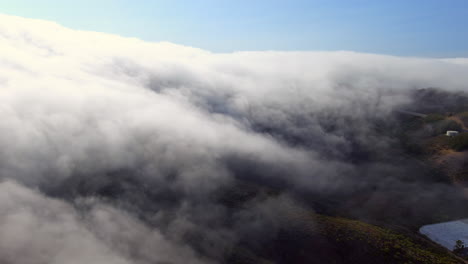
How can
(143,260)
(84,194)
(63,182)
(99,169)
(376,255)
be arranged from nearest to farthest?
(143,260) → (376,255) → (84,194) → (63,182) → (99,169)

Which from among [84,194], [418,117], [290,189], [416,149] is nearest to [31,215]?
[84,194]

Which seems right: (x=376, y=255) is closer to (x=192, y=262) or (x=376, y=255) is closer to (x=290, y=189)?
(x=192, y=262)

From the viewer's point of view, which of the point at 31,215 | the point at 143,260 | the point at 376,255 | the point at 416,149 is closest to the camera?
the point at 143,260

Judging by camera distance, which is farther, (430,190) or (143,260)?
(430,190)

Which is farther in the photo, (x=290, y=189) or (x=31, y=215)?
(x=290, y=189)

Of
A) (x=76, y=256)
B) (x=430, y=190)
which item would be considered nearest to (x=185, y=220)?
(x=76, y=256)

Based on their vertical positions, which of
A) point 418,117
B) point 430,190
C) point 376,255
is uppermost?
point 418,117

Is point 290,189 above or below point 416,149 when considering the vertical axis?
below

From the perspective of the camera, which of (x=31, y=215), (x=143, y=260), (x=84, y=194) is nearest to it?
(x=143, y=260)

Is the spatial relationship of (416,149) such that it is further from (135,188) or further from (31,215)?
(31,215)
